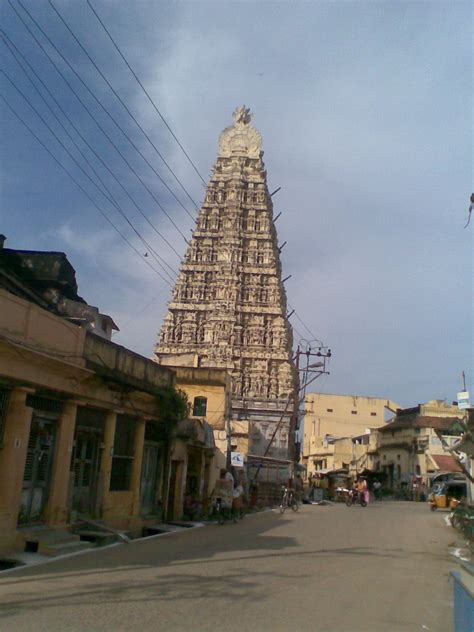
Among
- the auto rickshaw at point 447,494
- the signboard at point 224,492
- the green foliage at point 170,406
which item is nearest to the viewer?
the green foliage at point 170,406

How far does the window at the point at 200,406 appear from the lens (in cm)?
3291

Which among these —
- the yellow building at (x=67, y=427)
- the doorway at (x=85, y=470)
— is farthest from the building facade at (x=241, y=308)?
the doorway at (x=85, y=470)

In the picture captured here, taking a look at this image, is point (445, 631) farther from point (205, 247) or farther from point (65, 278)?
point (205, 247)

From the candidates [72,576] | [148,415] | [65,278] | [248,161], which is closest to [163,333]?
[248,161]

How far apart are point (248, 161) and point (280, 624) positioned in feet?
196

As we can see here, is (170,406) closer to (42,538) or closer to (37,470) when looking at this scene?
(37,470)

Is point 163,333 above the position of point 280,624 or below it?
above

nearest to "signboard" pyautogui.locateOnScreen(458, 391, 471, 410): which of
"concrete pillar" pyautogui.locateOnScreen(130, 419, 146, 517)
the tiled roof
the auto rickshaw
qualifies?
"concrete pillar" pyautogui.locateOnScreen(130, 419, 146, 517)

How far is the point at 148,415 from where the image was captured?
58.4ft

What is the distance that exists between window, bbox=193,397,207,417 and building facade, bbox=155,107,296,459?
716 inches

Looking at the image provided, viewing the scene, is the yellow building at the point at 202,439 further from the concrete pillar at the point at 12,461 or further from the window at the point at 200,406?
the concrete pillar at the point at 12,461

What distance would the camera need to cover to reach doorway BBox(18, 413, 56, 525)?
1224cm

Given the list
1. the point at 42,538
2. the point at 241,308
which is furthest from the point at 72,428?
the point at 241,308

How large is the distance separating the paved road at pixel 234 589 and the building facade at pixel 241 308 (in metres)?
37.8
